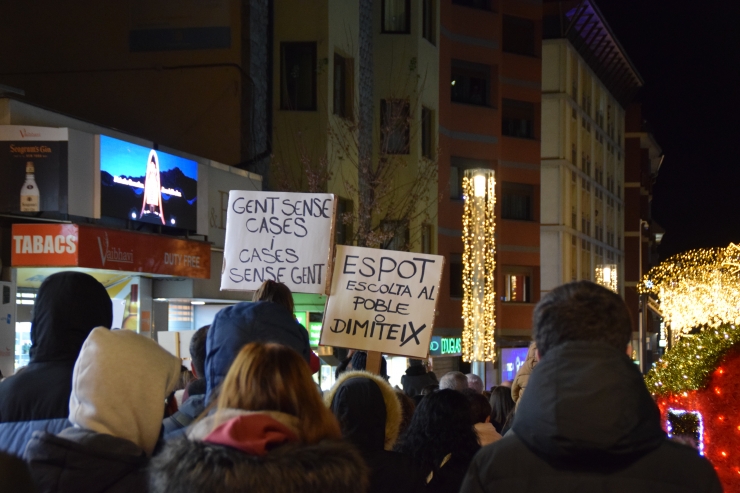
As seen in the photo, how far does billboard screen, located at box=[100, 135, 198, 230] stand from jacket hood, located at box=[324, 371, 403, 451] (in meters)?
12.3

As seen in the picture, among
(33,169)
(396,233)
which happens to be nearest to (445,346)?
(396,233)

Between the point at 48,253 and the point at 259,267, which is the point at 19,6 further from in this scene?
the point at 259,267

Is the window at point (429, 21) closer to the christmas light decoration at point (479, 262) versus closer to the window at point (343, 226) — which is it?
the christmas light decoration at point (479, 262)

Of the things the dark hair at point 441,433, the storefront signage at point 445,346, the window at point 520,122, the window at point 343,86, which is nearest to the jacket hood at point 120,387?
the dark hair at point 441,433

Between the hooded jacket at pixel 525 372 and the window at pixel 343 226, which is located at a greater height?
the window at pixel 343 226

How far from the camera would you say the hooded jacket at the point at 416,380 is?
12.6 meters

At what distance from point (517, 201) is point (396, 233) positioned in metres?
14.4

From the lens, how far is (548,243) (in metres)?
46.6

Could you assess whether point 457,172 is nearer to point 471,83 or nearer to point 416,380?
point 471,83

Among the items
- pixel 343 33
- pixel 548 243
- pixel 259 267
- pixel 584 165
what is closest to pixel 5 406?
pixel 259 267

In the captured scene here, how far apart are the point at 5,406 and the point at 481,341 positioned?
2346cm

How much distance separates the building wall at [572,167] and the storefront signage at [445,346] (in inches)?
461

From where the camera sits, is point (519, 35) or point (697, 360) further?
point (519, 35)

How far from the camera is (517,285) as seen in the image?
4044cm
